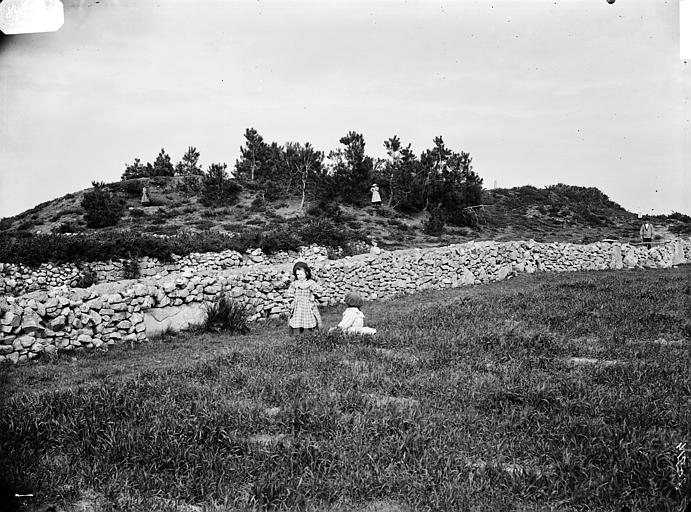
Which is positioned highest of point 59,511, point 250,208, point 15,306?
point 250,208

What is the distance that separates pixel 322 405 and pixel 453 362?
2431mm

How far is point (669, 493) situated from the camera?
3.29 metres

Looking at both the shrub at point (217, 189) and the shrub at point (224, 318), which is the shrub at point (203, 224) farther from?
the shrub at point (224, 318)

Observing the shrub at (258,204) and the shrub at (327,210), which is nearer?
the shrub at (327,210)

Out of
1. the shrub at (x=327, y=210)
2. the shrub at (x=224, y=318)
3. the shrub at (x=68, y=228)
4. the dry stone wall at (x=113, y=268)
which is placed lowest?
the shrub at (x=224, y=318)

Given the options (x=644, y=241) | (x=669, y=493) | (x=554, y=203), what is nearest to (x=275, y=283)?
(x=669, y=493)

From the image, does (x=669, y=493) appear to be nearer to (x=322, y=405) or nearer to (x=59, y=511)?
(x=322, y=405)

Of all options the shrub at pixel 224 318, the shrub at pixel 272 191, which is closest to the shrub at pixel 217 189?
the shrub at pixel 272 191

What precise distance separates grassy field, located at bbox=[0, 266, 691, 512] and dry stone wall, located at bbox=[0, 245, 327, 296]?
13.9 meters

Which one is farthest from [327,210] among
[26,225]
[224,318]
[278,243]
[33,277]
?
[224,318]

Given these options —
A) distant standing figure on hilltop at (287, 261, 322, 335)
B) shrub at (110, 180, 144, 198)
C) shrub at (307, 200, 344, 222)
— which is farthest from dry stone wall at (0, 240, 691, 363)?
shrub at (110, 180, 144, 198)

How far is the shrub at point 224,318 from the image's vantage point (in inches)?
449

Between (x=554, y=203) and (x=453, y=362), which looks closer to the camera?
(x=453, y=362)

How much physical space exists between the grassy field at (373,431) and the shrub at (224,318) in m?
3.92
